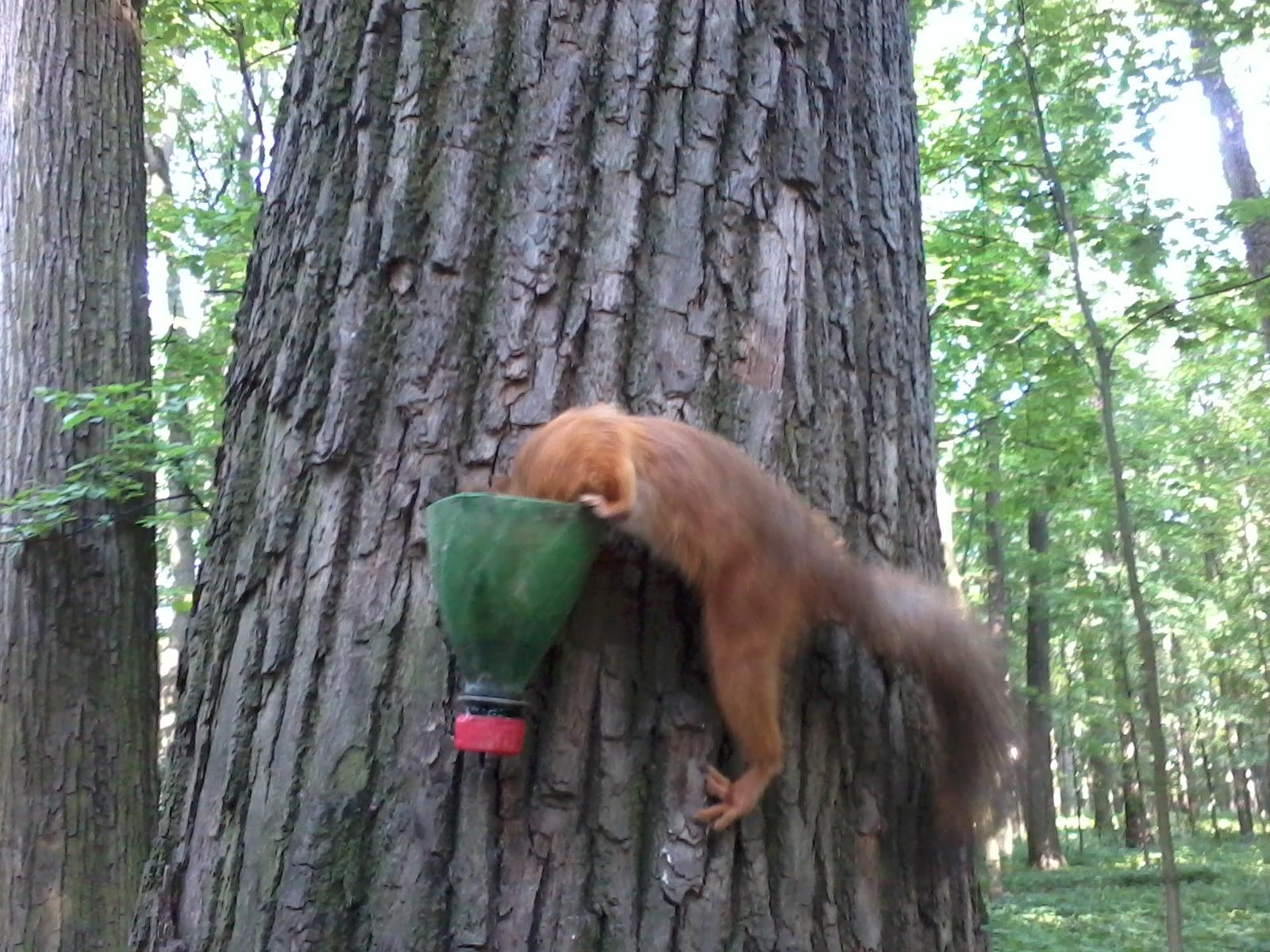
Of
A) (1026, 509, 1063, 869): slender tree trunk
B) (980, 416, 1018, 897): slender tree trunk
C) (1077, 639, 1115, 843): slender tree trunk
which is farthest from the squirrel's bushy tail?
(1077, 639, 1115, 843): slender tree trunk

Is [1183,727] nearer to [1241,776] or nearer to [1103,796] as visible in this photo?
[1103,796]

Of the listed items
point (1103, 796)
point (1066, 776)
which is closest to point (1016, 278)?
point (1103, 796)

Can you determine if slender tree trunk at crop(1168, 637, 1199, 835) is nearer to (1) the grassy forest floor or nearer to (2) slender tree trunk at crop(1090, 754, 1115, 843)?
(2) slender tree trunk at crop(1090, 754, 1115, 843)

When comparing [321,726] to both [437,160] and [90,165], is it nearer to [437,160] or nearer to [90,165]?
[437,160]

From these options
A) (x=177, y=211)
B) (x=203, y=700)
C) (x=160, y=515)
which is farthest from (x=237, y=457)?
(x=177, y=211)

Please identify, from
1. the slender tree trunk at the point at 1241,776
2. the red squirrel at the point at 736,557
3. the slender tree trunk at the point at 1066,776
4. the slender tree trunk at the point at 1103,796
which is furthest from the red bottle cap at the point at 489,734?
the slender tree trunk at the point at 1103,796

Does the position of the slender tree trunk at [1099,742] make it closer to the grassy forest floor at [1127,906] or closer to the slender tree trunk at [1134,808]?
the slender tree trunk at [1134,808]

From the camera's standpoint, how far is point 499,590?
59.2 inches

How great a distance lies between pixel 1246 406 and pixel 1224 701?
39.8 feet

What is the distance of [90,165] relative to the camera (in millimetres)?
5398

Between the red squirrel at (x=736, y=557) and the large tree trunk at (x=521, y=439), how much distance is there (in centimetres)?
5

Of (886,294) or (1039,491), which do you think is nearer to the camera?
(886,294)

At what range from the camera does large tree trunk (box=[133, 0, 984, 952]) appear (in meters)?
1.61

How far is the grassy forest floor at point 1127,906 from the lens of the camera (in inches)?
383
